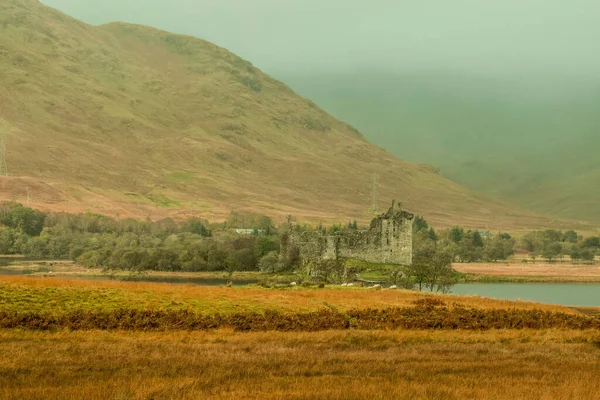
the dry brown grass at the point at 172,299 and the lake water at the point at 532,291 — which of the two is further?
the lake water at the point at 532,291

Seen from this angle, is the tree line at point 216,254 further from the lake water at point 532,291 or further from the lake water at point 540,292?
the lake water at point 532,291

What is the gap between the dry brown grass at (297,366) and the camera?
880 inches

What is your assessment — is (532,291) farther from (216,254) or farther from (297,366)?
(297,366)

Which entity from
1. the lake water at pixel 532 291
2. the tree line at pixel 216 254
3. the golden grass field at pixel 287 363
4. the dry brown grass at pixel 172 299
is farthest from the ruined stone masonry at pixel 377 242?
the golden grass field at pixel 287 363

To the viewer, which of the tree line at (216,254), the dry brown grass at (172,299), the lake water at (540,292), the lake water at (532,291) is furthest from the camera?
the tree line at (216,254)

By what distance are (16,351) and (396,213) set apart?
79499 millimetres

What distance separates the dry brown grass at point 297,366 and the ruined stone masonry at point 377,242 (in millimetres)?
67070

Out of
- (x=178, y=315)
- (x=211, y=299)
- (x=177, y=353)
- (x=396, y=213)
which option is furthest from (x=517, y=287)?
(x=177, y=353)

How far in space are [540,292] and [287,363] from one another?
279 feet

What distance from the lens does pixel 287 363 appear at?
2705cm

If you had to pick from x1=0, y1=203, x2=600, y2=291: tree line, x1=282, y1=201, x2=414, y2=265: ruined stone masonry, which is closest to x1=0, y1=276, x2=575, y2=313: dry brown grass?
x1=0, y1=203, x2=600, y2=291: tree line

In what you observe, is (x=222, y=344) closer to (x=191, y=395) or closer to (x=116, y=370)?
(x=116, y=370)

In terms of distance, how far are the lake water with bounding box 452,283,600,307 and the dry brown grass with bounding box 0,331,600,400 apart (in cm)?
5603

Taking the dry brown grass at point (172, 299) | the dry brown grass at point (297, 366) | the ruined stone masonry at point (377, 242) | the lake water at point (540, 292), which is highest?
the ruined stone masonry at point (377, 242)
